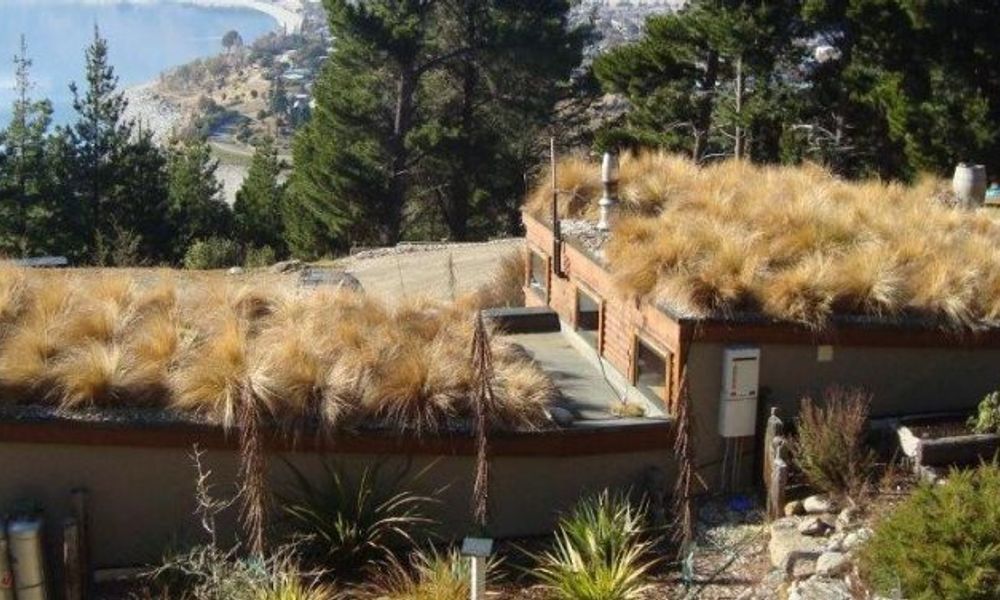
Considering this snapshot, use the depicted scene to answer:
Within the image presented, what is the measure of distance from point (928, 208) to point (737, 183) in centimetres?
206

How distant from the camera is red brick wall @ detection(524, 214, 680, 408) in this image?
9375mm

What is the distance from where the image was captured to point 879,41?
1998cm

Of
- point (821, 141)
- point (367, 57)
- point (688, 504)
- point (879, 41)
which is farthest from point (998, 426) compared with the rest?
point (367, 57)

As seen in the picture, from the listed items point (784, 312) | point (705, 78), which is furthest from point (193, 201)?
point (784, 312)

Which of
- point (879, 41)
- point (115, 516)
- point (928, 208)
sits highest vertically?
point (879, 41)

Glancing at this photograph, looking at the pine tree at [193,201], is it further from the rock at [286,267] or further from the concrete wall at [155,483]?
the concrete wall at [155,483]

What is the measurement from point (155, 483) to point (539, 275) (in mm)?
5893

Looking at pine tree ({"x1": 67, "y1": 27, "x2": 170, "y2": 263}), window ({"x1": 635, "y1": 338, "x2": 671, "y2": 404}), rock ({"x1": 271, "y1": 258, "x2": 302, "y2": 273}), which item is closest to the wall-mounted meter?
window ({"x1": 635, "y1": 338, "x2": 671, "y2": 404})

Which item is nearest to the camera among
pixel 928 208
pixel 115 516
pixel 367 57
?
pixel 115 516

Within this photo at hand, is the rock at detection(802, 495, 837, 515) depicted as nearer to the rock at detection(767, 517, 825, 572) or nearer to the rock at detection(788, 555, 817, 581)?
the rock at detection(767, 517, 825, 572)

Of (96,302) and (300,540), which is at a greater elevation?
(96,302)

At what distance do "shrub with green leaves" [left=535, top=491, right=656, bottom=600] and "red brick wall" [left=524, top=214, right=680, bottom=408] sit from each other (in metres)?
1.44

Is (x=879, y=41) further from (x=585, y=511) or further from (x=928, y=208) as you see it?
(x=585, y=511)

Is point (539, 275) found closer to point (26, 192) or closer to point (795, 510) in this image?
point (795, 510)
